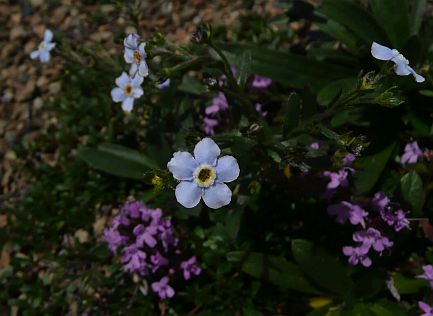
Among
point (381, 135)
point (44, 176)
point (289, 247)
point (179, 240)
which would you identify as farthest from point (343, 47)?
point (44, 176)

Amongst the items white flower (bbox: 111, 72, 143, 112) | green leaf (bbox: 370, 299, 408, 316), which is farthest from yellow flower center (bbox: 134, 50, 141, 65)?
green leaf (bbox: 370, 299, 408, 316)

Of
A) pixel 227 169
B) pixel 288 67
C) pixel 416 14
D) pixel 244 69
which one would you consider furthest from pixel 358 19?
pixel 227 169

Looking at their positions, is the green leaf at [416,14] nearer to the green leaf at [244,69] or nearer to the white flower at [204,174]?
the green leaf at [244,69]

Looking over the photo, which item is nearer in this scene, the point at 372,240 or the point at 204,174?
the point at 204,174

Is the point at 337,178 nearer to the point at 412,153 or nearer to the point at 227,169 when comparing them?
the point at 412,153

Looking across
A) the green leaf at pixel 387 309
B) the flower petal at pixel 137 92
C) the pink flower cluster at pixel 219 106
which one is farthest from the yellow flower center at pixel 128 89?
the green leaf at pixel 387 309

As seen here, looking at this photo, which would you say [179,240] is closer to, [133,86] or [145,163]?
[145,163]
